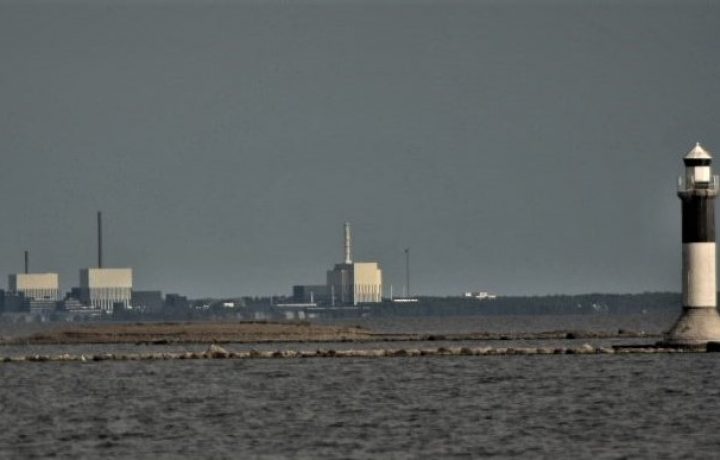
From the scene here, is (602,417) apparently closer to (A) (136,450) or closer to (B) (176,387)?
(A) (136,450)

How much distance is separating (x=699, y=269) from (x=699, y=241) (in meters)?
1.00

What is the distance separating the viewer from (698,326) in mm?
73875

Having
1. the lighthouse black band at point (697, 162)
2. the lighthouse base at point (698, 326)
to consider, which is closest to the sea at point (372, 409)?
the lighthouse base at point (698, 326)

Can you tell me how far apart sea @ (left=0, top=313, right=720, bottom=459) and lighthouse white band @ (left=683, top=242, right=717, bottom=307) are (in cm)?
271

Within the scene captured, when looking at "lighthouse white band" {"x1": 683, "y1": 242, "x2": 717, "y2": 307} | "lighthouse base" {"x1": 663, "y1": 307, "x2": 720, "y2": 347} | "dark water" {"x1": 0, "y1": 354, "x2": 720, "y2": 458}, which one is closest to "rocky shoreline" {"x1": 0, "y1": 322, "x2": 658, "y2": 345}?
"lighthouse base" {"x1": 663, "y1": 307, "x2": 720, "y2": 347}

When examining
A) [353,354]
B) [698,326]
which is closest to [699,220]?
[698,326]

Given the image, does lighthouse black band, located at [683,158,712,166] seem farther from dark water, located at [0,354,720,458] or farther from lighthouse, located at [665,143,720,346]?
dark water, located at [0,354,720,458]

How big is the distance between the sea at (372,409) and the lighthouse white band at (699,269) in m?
2.71

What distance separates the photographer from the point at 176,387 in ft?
216

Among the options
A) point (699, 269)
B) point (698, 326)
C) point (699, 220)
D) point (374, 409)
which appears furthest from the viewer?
point (698, 326)

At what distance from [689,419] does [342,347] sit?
52.4 meters

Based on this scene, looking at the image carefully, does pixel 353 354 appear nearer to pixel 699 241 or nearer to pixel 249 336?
pixel 699 241

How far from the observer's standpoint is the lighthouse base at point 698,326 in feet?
241

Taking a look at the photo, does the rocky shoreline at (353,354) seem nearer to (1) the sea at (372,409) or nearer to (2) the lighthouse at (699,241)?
(1) the sea at (372,409)
